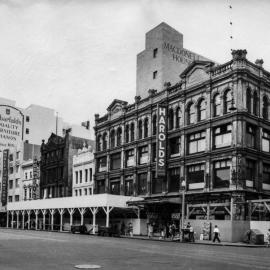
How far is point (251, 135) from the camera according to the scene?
47219 millimetres

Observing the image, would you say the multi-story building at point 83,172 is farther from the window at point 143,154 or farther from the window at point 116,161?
Result: the window at point 143,154

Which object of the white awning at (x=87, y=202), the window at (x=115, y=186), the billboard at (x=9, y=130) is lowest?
the white awning at (x=87, y=202)

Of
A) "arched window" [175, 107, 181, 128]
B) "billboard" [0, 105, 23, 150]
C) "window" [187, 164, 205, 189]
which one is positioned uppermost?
"billboard" [0, 105, 23, 150]

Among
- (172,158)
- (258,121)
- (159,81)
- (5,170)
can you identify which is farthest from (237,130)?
(5,170)

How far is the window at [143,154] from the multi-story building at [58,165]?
1782 centimetres

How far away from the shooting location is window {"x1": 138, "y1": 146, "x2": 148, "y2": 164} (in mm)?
57562

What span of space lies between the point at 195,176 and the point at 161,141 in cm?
598

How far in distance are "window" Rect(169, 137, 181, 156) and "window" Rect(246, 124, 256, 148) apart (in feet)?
28.8

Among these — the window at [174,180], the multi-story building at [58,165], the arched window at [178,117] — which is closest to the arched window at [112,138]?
the multi-story building at [58,165]

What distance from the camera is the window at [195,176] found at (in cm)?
4894

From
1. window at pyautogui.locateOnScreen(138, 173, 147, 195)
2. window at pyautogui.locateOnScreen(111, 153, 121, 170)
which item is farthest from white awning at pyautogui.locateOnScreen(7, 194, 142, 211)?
window at pyautogui.locateOnScreen(111, 153, 121, 170)

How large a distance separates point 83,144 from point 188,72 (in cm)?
2932

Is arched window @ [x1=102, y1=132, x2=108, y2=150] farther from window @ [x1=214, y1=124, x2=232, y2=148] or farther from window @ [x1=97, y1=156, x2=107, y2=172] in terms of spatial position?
window @ [x1=214, y1=124, x2=232, y2=148]

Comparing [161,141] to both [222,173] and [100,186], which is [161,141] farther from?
[100,186]
